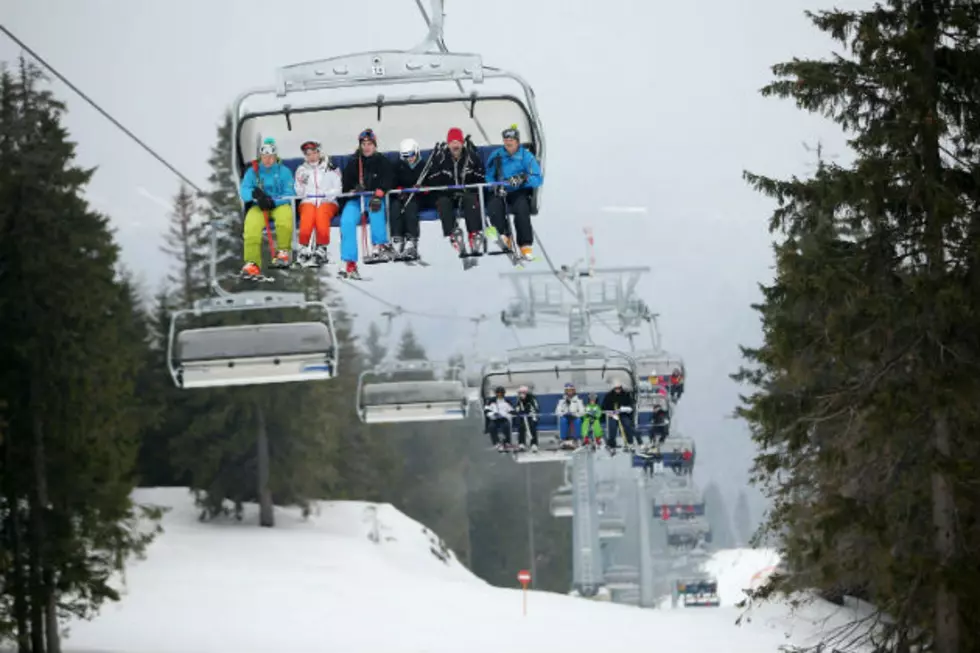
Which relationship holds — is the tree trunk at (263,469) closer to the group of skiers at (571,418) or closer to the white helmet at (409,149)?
the group of skiers at (571,418)

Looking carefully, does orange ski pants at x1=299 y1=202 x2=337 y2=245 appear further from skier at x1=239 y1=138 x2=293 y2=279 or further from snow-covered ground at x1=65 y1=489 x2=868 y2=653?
snow-covered ground at x1=65 y1=489 x2=868 y2=653

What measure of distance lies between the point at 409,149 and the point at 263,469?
130 feet

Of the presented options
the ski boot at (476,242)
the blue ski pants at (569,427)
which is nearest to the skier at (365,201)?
the ski boot at (476,242)

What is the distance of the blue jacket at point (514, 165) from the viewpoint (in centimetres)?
1391

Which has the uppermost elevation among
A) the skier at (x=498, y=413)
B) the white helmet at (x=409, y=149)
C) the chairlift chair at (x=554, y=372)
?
the white helmet at (x=409, y=149)

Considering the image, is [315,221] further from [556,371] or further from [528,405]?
[528,405]

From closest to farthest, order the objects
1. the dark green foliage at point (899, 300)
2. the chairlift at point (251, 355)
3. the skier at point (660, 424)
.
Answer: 1. the dark green foliage at point (899, 300)
2. the chairlift at point (251, 355)
3. the skier at point (660, 424)

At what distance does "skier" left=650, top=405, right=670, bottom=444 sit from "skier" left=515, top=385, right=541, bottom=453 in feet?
10.2

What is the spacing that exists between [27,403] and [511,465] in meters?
58.9

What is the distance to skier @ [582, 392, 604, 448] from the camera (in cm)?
2322

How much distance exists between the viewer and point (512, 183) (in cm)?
1389

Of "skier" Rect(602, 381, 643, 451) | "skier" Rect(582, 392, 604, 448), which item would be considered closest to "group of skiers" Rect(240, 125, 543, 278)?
"skier" Rect(602, 381, 643, 451)

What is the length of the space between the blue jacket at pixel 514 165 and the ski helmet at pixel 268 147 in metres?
2.11

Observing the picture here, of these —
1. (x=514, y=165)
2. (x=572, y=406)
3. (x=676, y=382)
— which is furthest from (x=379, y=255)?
(x=676, y=382)
